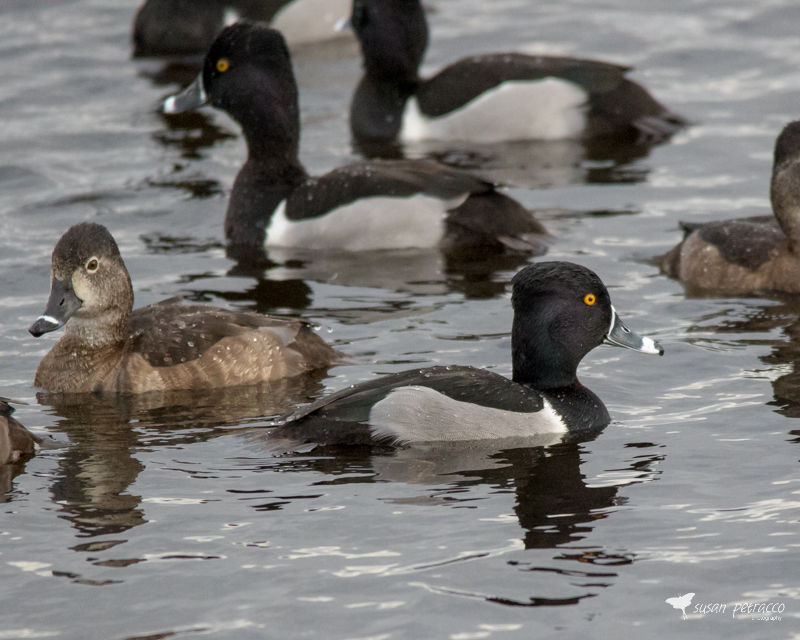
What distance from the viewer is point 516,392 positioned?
21.5 feet

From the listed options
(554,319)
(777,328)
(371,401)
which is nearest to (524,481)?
(371,401)

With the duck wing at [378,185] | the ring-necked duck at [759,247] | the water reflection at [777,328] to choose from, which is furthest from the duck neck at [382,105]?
the water reflection at [777,328]

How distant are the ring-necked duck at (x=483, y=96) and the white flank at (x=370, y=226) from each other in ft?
9.18

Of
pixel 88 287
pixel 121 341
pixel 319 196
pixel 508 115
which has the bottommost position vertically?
pixel 121 341

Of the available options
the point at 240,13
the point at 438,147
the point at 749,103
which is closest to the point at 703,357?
the point at 438,147

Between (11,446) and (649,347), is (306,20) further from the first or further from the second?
(11,446)

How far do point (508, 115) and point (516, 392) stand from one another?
21.4 ft

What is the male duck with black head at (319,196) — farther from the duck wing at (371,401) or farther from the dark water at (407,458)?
the duck wing at (371,401)

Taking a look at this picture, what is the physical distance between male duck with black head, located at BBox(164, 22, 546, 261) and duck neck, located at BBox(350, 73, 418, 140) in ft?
7.83

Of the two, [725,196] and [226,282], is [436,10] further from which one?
[226,282]

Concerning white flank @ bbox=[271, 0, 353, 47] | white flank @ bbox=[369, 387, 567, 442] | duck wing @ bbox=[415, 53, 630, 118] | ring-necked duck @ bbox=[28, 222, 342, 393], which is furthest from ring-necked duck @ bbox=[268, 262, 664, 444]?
white flank @ bbox=[271, 0, 353, 47]

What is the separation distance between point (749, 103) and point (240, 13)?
19.9 feet

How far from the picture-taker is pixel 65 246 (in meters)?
7.41

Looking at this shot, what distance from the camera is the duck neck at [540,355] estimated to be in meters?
6.77
